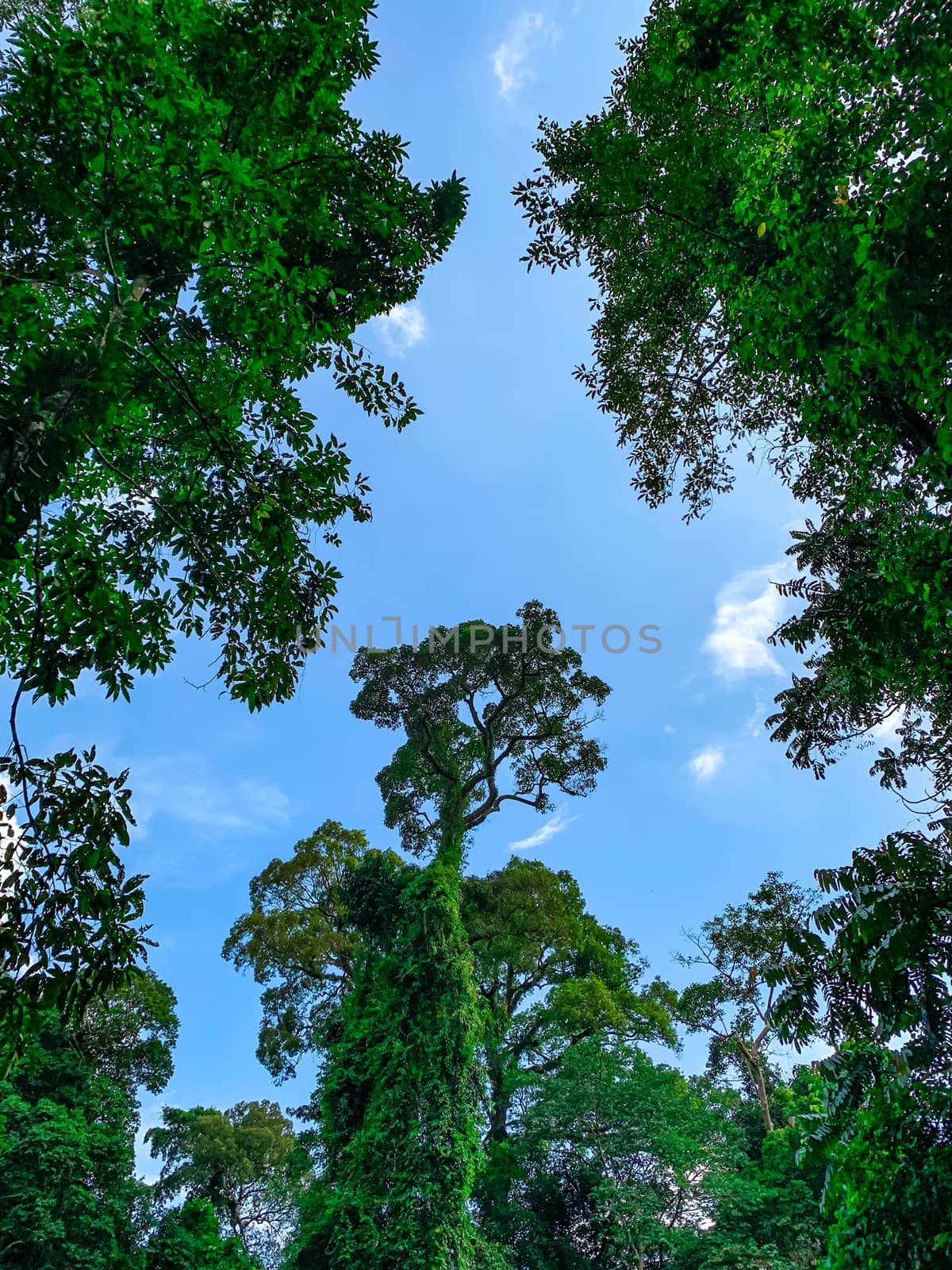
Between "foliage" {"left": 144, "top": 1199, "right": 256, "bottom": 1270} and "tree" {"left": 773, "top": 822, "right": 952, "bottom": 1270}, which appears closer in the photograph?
"tree" {"left": 773, "top": 822, "right": 952, "bottom": 1270}

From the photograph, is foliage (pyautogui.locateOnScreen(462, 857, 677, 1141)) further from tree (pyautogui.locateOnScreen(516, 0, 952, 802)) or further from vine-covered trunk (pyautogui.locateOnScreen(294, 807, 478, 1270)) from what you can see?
tree (pyautogui.locateOnScreen(516, 0, 952, 802))

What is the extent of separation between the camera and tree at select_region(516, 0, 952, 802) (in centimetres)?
316

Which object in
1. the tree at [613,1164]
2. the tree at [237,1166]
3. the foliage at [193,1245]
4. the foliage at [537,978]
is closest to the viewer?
the foliage at [193,1245]

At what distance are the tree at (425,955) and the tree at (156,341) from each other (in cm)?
922

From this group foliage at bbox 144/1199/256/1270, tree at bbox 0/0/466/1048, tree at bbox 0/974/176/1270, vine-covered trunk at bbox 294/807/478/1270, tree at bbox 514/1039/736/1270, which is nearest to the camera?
tree at bbox 0/0/466/1048

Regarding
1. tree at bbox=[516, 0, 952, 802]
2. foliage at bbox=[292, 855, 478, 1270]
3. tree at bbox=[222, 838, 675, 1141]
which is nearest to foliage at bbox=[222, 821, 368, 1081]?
A: tree at bbox=[222, 838, 675, 1141]

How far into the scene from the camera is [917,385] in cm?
333

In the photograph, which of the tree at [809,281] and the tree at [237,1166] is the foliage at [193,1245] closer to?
the tree at [237,1166]

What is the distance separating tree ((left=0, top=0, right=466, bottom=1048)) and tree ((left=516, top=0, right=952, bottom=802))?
2.32m

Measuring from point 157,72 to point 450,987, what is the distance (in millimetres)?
12041

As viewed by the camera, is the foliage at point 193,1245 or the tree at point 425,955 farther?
the foliage at point 193,1245

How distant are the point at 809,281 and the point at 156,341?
341 cm

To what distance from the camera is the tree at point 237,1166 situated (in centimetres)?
2041

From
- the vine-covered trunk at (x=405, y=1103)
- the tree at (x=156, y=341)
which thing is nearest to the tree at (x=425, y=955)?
the vine-covered trunk at (x=405, y=1103)
